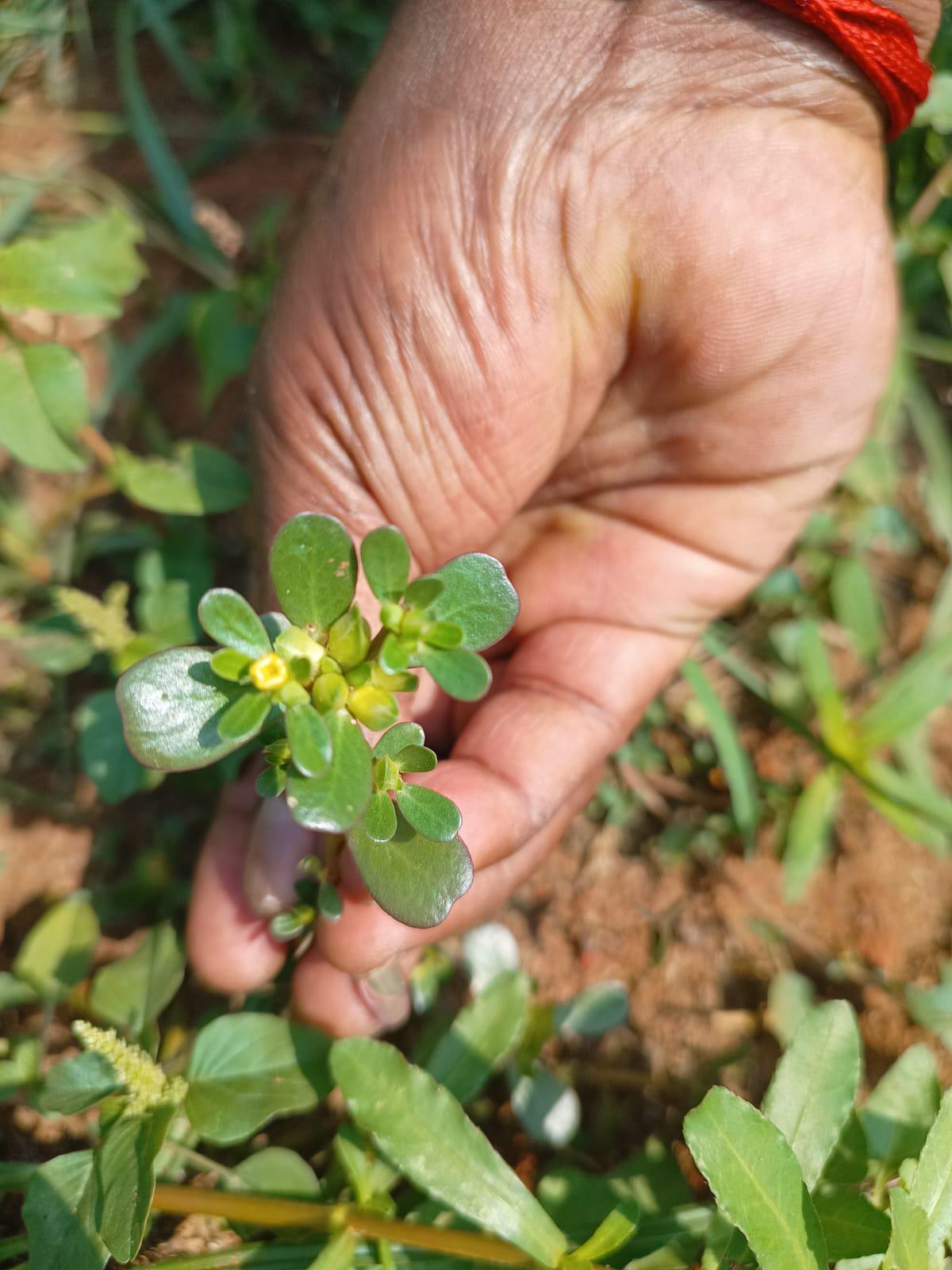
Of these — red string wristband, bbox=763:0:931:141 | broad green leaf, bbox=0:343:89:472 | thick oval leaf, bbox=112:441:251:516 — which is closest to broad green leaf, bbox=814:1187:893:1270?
thick oval leaf, bbox=112:441:251:516

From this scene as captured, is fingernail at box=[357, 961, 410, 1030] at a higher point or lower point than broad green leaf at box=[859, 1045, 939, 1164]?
lower

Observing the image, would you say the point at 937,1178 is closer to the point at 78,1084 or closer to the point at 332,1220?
the point at 332,1220

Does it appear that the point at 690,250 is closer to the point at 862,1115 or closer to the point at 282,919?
the point at 282,919

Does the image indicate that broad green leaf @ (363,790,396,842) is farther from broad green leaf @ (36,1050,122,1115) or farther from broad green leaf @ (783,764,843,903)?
broad green leaf @ (783,764,843,903)

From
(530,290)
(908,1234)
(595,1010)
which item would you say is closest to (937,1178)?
(908,1234)

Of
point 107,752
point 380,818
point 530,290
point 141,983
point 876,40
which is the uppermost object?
point 876,40

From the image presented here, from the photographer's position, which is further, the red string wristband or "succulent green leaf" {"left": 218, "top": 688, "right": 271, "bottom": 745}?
the red string wristband

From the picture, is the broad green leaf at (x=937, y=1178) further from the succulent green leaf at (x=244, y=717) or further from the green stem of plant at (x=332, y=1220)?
the succulent green leaf at (x=244, y=717)

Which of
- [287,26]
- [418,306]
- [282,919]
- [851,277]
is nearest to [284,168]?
[287,26]
